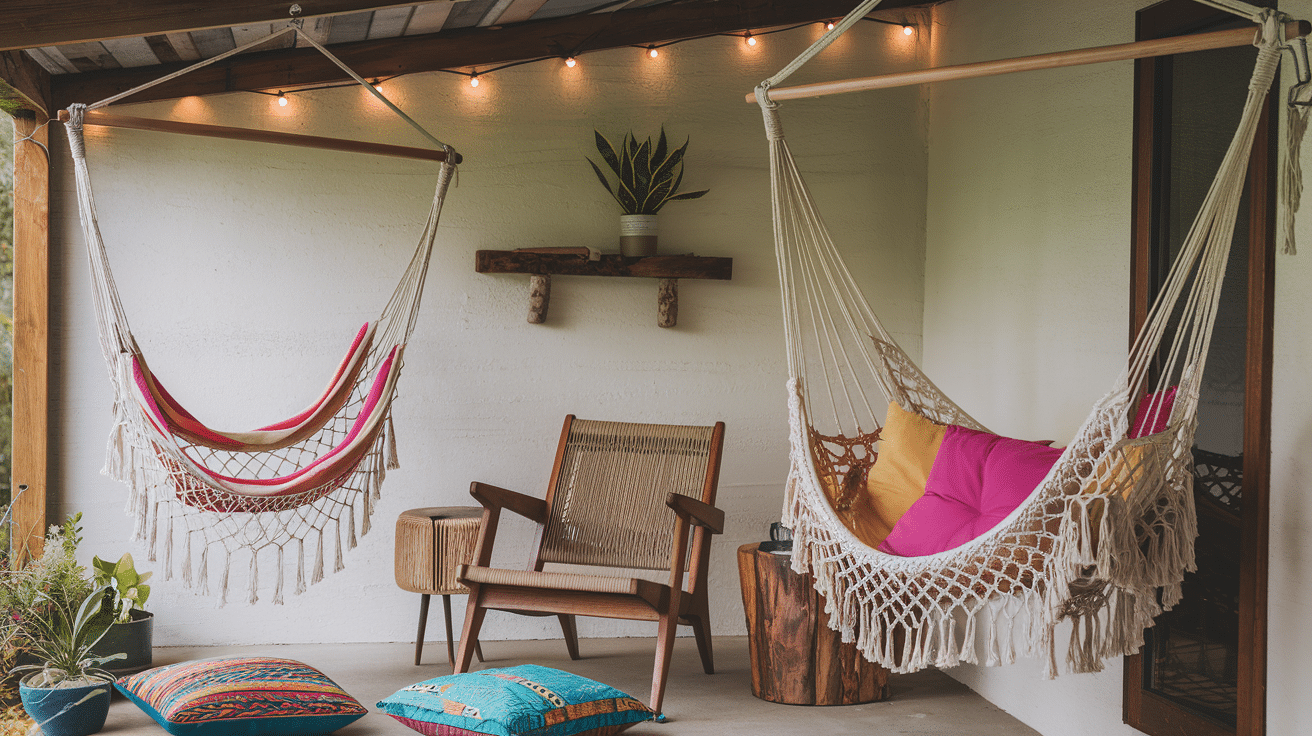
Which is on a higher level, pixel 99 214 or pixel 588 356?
pixel 99 214

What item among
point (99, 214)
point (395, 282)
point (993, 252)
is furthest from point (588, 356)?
point (99, 214)

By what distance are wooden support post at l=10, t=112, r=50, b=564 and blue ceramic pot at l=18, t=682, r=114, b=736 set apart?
0.97m

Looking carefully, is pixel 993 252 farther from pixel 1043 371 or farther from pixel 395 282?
pixel 395 282

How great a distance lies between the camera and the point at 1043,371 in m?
2.98

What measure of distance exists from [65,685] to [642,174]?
2290 millimetres

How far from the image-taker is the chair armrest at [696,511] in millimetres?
2818

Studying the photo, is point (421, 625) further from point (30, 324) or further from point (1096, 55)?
point (1096, 55)

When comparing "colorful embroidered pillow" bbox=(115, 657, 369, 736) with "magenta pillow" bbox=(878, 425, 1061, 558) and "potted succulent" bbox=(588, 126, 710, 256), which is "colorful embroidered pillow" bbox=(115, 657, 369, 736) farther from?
"potted succulent" bbox=(588, 126, 710, 256)

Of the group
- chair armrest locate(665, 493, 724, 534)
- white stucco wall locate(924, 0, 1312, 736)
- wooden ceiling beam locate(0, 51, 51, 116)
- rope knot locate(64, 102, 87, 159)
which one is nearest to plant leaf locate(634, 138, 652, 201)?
white stucco wall locate(924, 0, 1312, 736)

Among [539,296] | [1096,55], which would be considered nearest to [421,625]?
[539,296]

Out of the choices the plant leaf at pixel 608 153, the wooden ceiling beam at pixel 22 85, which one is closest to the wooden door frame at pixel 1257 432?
the plant leaf at pixel 608 153

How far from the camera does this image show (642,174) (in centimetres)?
364

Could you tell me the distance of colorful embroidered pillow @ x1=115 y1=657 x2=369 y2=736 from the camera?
2.36 m

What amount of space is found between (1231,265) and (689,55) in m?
2.14
